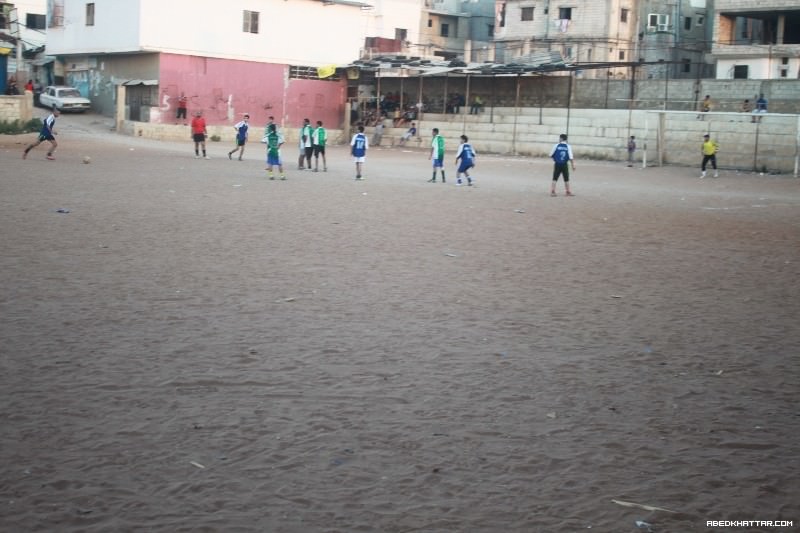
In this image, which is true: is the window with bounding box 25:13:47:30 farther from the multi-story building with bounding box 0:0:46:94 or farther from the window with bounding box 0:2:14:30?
the window with bounding box 0:2:14:30

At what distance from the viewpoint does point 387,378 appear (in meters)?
6.68

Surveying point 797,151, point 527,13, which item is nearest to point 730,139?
point 797,151

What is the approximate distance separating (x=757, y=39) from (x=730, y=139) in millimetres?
19431

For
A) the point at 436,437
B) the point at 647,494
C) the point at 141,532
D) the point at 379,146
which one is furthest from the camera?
the point at 379,146

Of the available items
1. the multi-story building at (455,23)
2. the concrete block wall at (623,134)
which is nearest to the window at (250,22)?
the concrete block wall at (623,134)

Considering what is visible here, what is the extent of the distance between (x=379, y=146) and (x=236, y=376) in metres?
43.1

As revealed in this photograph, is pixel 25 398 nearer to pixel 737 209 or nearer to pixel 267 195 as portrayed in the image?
pixel 267 195

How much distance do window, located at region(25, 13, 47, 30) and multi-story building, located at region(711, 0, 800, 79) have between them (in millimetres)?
42012

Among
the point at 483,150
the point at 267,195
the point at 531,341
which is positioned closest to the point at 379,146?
the point at 483,150

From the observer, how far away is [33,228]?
1345cm

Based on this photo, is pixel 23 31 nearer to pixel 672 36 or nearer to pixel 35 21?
pixel 35 21

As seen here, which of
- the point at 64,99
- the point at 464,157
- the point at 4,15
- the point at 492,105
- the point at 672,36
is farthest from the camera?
the point at 672,36

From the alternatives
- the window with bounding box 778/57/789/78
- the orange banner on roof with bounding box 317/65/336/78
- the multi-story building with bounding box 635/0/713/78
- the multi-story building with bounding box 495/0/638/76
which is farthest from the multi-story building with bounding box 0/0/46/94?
the window with bounding box 778/57/789/78

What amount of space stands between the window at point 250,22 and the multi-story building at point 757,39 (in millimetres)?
24640
